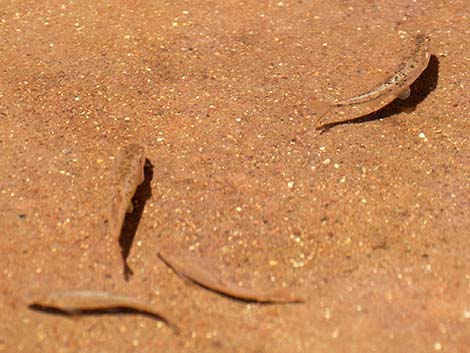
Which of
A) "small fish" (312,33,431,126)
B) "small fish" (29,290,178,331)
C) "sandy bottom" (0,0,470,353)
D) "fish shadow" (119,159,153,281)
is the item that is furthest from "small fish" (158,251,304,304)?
"small fish" (312,33,431,126)

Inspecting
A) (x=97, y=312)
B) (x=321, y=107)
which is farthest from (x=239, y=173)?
(x=97, y=312)

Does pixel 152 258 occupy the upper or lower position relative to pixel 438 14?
lower

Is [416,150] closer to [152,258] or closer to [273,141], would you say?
[273,141]

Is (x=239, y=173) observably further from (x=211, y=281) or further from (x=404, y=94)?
(x=404, y=94)

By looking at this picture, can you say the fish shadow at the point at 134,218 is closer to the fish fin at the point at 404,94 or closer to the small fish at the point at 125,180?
the small fish at the point at 125,180

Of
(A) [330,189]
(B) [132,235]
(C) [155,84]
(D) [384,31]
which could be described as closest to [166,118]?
(C) [155,84]

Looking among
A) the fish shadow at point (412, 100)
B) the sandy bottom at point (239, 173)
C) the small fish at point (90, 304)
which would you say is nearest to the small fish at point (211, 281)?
→ the sandy bottom at point (239, 173)
